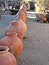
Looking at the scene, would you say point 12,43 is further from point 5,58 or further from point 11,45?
point 5,58

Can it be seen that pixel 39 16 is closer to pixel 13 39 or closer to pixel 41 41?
pixel 41 41

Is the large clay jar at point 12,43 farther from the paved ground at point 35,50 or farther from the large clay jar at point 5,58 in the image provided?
the large clay jar at point 5,58

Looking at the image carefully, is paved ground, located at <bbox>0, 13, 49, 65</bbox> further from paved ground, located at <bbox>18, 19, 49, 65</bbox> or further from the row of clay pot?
the row of clay pot

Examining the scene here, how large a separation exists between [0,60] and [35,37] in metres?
5.07

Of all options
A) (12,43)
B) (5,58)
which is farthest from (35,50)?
(5,58)

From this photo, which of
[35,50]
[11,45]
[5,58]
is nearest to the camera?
[5,58]

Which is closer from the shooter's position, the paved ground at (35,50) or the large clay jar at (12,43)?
the large clay jar at (12,43)

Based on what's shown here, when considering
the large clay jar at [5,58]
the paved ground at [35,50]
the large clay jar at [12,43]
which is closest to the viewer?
the large clay jar at [5,58]

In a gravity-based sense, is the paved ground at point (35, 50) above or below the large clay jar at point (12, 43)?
below

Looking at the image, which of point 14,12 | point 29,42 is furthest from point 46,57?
point 14,12

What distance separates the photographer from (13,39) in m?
5.13

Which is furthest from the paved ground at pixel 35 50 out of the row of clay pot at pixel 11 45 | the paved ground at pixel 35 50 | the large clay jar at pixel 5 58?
the large clay jar at pixel 5 58

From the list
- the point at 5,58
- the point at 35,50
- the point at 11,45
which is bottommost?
the point at 35,50

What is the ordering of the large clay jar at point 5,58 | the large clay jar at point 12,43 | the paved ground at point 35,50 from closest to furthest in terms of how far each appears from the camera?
the large clay jar at point 5,58
the large clay jar at point 12,43
the paved ground at point 35,50
